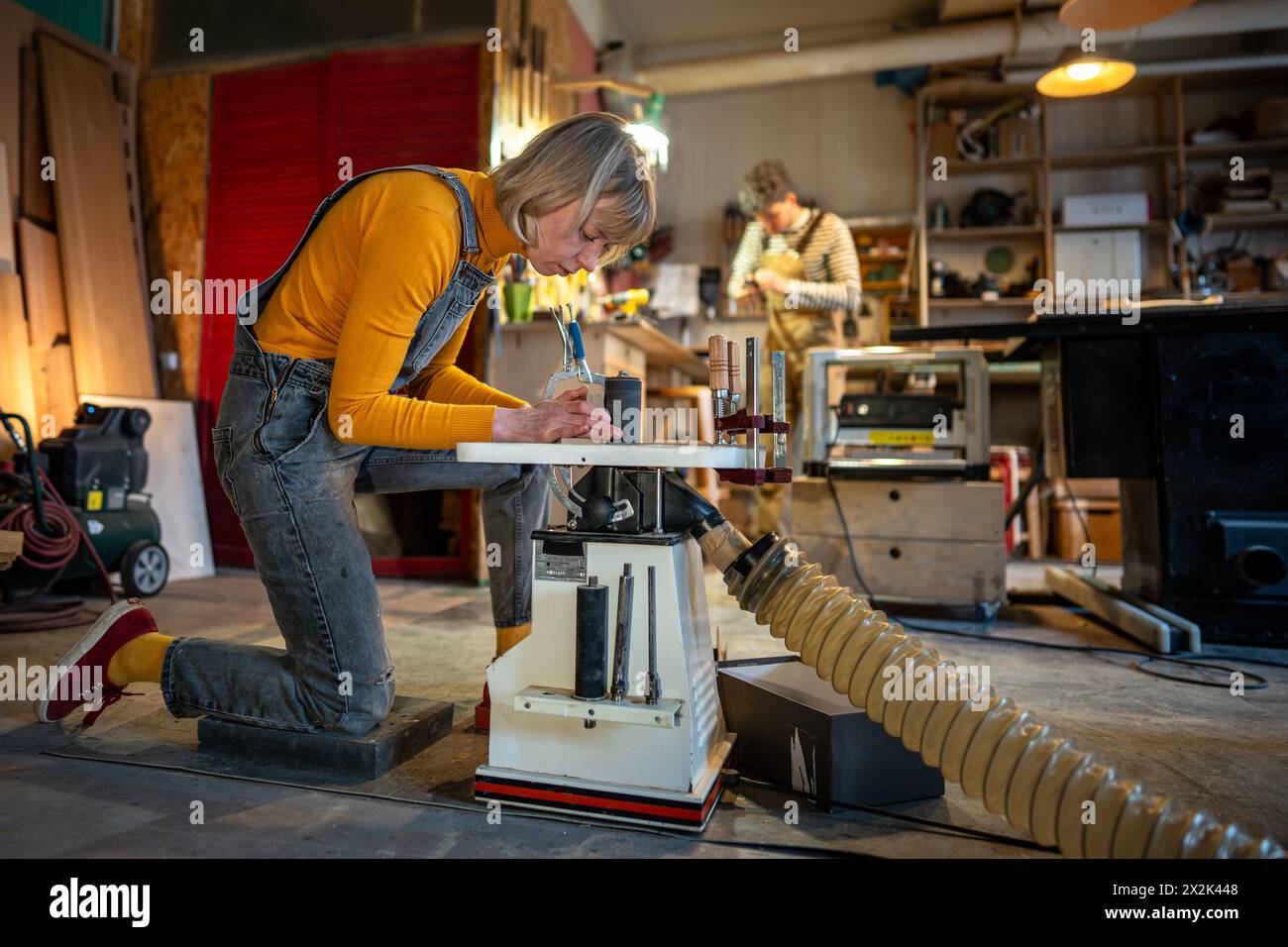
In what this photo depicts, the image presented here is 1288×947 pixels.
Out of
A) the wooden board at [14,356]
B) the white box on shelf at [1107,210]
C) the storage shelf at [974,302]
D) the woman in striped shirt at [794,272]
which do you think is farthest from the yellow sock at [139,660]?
the white box on shelf at [1107,210]

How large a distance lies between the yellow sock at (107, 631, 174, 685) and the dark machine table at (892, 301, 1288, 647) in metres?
2.68

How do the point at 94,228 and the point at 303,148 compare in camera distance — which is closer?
the point at 94,228

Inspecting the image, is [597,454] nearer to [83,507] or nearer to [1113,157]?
[83,507]

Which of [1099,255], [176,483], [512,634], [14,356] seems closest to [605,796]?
[512,634]

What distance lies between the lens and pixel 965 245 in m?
6.06

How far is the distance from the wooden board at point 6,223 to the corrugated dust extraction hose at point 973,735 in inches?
144

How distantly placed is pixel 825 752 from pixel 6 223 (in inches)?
160

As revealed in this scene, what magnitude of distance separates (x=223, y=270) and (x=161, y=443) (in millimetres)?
981

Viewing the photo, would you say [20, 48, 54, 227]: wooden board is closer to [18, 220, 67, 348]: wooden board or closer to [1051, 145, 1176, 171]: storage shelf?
[18, 220, 67, 348]: wooden board

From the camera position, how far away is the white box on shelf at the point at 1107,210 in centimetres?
560

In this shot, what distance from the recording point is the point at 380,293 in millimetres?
1271

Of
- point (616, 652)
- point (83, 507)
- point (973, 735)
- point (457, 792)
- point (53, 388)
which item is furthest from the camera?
point (53, 388)

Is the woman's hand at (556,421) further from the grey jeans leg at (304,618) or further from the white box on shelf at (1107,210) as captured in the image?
the white box on shelf at (1107,210)

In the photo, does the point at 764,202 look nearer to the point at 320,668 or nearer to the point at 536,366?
the point at 536,366
